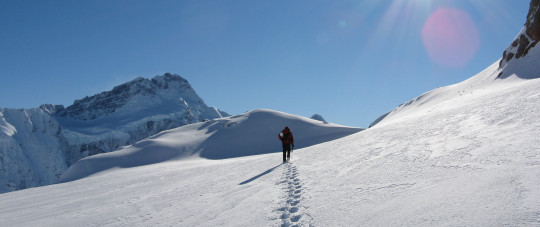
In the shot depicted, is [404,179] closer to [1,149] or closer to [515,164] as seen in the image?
[515,164]

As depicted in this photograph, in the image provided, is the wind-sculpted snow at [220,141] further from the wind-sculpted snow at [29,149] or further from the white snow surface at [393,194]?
→ the wind-sculpted snow at [29,149]

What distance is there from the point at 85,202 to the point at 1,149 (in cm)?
18758

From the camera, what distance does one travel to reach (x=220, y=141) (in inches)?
1597

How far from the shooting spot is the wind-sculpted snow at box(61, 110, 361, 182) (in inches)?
1313

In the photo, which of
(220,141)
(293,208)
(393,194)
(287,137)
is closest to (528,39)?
(287,137)

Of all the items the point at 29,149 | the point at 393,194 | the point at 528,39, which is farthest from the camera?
the point at 29,149

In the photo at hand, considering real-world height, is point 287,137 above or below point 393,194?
above

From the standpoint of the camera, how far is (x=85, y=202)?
373 inches

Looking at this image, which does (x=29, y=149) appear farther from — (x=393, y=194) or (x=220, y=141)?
(x=393, y=194)

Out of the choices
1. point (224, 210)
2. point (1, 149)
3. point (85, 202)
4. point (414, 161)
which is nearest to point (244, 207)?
point (224, 210)

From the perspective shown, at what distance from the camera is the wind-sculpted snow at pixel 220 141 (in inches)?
1313

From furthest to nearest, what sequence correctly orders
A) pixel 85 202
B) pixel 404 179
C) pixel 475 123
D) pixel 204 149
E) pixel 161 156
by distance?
pixel 204 149
pixel 161 156
pixel 85 202
pixel 475 123
pixel 404 179

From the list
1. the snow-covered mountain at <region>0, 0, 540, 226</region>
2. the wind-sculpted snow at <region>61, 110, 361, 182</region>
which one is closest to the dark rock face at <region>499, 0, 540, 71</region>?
the snow-covered mountain at <region>0, 0, 540, 226</region>

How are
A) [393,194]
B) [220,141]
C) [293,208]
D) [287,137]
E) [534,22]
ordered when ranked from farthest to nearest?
[220,141] → [534,22] → [287,137] → [293,208] → [393,194]
